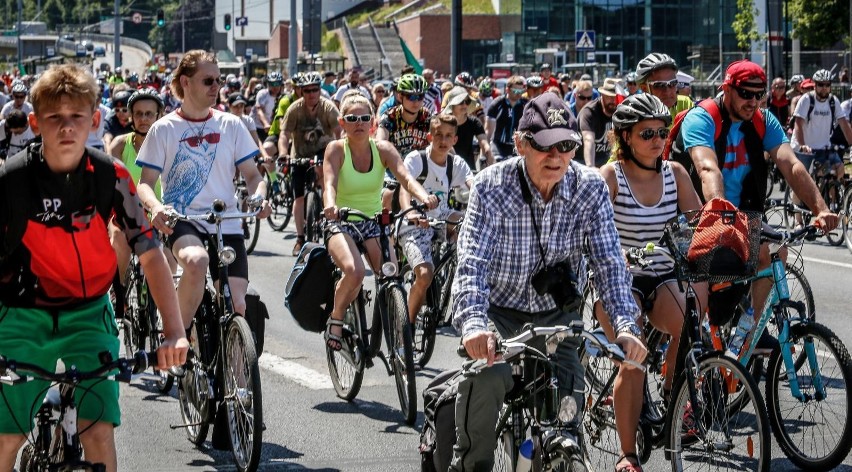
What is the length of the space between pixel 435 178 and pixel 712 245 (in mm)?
4579

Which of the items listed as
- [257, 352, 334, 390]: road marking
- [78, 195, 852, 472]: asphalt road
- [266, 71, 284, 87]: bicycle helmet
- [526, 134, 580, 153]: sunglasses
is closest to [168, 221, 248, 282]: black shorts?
[78, 195, 852, 472]: asphalt road

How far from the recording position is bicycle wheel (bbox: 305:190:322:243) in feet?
52.4

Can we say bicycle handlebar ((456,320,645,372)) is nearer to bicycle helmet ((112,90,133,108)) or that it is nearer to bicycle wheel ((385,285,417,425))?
bicycle wheel ((385,285,417,425))

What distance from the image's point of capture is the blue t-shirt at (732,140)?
24.3 ft

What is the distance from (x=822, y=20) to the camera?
40.8 m

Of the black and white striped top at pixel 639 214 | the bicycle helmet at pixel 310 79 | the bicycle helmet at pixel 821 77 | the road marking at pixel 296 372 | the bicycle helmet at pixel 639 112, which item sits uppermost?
the bicycle helmet at pixel 821 77

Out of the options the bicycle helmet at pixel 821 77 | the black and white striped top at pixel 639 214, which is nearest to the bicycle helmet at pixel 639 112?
the black and white striped top at pixel 639 214

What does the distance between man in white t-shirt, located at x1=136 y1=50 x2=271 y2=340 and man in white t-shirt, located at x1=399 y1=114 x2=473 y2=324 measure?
1863mm

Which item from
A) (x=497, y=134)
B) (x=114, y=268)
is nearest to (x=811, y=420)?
(x=114, y=268)

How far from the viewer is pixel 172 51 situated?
16200cm

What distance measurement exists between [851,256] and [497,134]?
490cm

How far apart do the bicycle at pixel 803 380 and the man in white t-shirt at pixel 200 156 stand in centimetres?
263

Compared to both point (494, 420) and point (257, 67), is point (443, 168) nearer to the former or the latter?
point (494, 420)

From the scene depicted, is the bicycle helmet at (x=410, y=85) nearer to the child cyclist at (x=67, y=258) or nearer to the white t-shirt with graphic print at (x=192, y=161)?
the white t-shirt with graphic print at (x=192, y=161)
